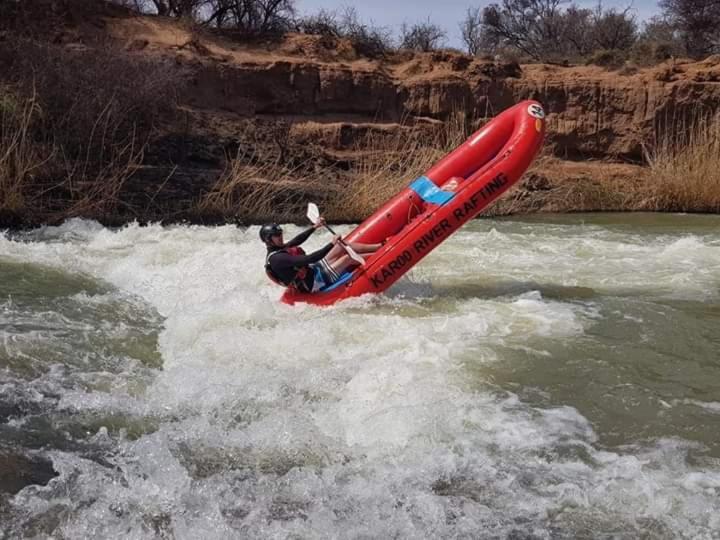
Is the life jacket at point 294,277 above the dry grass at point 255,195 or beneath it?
above

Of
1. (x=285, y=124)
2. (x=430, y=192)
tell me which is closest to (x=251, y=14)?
(x=285, y=124)

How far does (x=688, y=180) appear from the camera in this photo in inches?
545

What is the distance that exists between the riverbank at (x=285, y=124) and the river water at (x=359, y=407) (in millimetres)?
3670

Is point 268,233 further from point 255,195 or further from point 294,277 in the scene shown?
point 255,195

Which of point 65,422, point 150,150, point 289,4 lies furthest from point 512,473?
point 289,4

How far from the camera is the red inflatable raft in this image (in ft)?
22.2

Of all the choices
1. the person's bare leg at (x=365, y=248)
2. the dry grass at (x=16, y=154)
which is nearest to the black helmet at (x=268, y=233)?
the person's bare leg at (x=365, y=248)

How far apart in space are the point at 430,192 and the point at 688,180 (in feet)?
26.9

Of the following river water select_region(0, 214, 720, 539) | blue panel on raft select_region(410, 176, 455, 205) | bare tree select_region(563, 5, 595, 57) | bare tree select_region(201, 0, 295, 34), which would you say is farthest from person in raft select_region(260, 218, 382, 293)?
bare tree select_region(563, 5, 595, 57)

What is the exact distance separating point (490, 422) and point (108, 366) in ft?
7.73

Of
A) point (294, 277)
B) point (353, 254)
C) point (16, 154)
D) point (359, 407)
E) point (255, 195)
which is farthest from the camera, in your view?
point (255, 195)

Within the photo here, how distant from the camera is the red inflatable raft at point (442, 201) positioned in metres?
6.78

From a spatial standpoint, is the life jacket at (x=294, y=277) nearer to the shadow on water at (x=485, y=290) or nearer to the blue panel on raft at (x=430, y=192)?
the shadow on water at (x=485, y=290)

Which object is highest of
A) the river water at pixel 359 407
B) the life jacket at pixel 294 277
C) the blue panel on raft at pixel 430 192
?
the blue panel on raft at pixel 430 192
